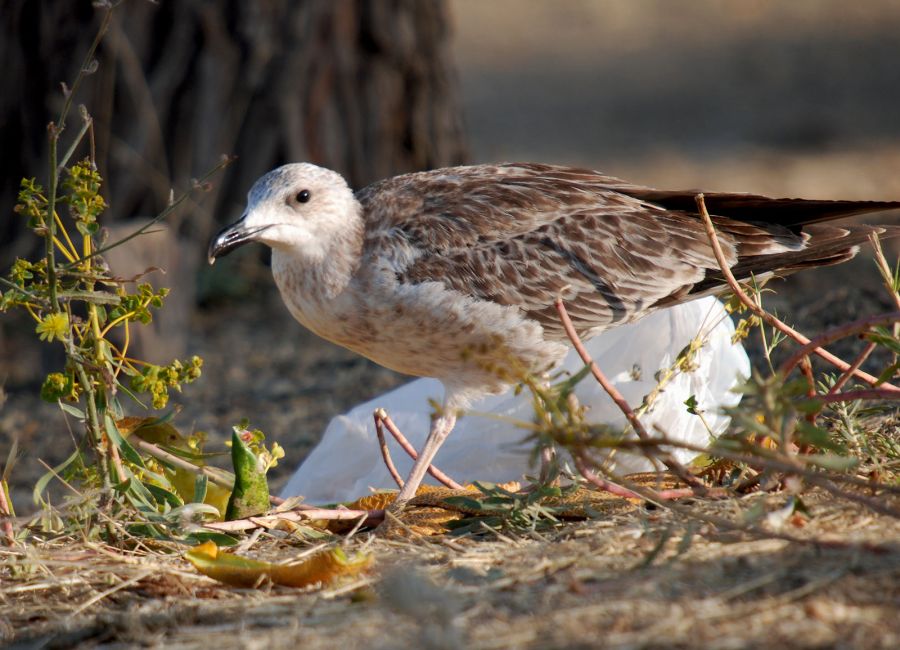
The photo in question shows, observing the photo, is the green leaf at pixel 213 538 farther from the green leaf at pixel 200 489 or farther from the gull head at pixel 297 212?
the gull head at pixel 297 212

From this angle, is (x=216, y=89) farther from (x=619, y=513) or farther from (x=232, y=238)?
(x=619, y=513)

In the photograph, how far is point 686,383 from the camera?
4059 millimetres

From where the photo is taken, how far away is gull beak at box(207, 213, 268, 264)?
369 centimetres

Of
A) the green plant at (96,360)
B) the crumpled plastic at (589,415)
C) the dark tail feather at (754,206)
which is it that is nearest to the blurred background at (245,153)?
the crumpled plastic at (589,415)

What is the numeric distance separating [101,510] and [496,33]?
1389cm

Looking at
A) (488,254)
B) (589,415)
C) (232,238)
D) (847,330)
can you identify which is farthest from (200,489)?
(847,330)

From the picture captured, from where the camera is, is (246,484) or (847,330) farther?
(246,484)

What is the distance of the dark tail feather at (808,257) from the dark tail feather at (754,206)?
0.08 metres

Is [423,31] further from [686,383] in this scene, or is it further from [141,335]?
[686,383]

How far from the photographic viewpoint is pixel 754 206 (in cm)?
410

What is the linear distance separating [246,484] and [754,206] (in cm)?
203

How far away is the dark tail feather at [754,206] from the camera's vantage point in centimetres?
402

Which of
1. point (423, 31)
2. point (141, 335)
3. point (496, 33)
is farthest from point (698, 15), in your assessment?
point (141, 335)

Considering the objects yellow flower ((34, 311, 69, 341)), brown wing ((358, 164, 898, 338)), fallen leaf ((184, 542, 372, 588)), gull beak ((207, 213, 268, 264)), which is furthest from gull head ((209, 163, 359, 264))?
fallen leaf ((184, 542, 372, 588))
